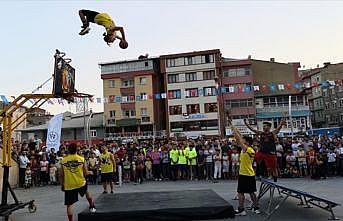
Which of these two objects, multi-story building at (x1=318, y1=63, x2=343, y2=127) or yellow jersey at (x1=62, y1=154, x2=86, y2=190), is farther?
multi-story building at (x1=318, y1=63, x2=343, y2=127)

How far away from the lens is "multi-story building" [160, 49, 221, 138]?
64562mm

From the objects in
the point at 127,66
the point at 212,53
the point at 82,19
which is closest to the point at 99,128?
the point at 127,66

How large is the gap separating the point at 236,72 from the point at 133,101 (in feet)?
55.5

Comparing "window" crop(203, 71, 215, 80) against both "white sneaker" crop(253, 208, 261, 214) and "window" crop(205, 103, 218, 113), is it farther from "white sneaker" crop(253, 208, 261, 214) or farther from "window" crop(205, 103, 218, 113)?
"white sneaker" crop(253, 208, 261, 214)

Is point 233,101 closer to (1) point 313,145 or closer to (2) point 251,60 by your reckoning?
(2) point 251,60

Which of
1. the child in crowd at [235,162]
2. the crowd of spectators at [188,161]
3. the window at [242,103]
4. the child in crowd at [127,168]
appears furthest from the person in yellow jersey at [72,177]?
the window at [242,103]

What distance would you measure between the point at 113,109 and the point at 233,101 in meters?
19.3

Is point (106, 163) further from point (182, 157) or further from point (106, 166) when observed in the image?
point (182, 157)

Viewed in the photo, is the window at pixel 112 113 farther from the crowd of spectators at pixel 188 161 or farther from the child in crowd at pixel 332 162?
the child in crowd at pixel 332 162

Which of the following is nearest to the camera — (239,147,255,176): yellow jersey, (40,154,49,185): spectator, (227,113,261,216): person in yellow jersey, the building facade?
(227,113,261,216): person in yellow jersey

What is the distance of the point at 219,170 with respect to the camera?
790 inches

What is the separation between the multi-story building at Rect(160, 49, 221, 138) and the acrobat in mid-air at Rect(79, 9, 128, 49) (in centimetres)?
5345

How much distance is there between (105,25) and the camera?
→ 34.8 feet

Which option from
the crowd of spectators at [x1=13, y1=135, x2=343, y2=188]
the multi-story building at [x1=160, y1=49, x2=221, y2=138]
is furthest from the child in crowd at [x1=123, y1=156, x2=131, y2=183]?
the multi-story building at [x1=160, y1=49, x2=221, y2=138]
